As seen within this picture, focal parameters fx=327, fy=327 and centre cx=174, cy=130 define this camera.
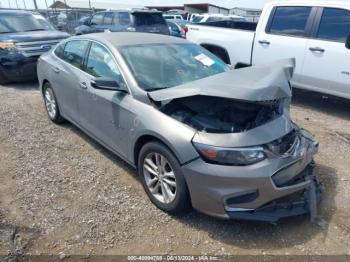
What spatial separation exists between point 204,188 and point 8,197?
2.18 metres

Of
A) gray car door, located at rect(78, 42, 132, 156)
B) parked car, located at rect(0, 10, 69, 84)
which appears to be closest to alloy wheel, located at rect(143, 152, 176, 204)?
gray car door, located at rect(78, 42, 132, 156)

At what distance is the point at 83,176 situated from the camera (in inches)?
155

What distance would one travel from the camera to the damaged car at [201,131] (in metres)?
2.72

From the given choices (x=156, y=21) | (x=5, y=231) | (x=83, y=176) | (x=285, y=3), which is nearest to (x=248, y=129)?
(x=83, y=176)

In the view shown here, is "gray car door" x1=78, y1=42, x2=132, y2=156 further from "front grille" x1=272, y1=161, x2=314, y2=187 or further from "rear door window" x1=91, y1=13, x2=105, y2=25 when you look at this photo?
"rear door window" x1=91, y1=13, x2=105, y2=25

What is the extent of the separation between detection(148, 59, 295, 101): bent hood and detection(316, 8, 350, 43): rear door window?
297 cm

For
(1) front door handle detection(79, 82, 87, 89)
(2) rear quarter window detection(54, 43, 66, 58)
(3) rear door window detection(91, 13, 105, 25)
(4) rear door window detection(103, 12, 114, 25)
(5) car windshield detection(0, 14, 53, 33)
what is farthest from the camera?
(3) rear door window detection(91, 13, 105, 25)

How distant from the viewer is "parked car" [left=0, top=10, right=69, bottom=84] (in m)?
7.83

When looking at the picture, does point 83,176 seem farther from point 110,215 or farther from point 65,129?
point 65,129

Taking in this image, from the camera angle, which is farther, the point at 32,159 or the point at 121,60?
the point at 32,159

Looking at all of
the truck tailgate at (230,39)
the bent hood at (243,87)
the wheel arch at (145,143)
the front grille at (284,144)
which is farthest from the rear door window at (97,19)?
the front grille at (284,144)

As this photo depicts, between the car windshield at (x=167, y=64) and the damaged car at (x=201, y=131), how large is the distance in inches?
0.5

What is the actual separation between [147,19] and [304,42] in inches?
310

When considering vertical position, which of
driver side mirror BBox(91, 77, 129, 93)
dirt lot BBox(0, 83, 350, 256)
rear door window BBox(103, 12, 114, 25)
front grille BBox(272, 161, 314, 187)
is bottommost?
dirt lot BBox(0, 83, 350, 256)
